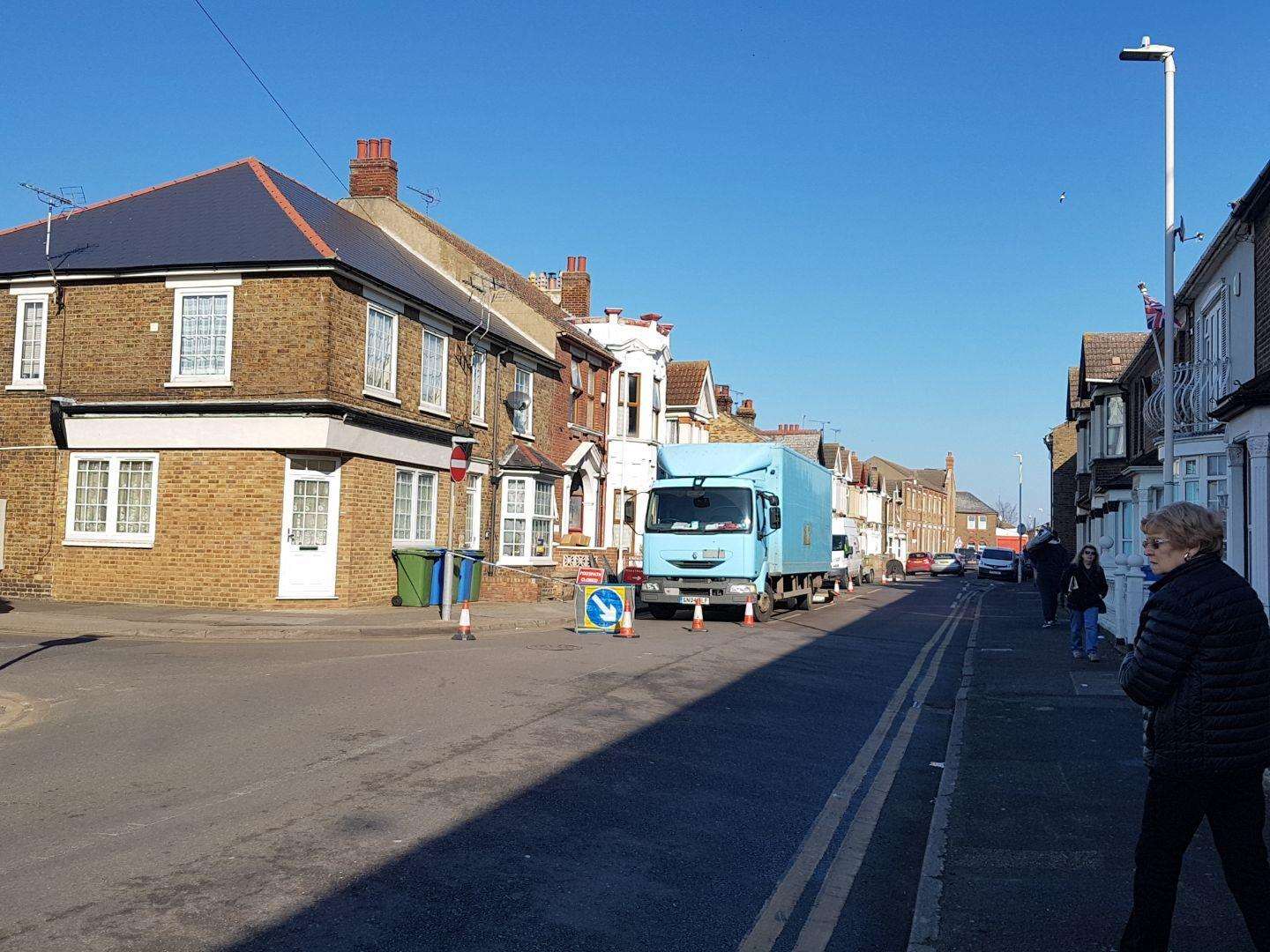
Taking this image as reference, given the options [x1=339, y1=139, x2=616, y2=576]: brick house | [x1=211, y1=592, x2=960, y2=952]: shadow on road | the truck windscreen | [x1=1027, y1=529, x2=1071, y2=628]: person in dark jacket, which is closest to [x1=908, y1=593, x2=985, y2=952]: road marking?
[x1=211, y1=592, x2=960, y2=952]: shadow on road

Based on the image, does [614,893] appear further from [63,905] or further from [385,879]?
[63,905]

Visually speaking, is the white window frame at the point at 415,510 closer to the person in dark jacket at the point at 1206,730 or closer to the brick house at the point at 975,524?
the person in dark jacket at the point at 1206,730

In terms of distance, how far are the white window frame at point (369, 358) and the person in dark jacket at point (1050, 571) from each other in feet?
44.7

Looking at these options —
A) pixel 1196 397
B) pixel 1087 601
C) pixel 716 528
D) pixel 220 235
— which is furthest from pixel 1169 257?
pixel 220 235

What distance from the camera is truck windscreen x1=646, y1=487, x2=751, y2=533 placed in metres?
21.2

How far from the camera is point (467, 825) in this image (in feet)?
20.0

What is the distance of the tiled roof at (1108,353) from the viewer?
38625mm

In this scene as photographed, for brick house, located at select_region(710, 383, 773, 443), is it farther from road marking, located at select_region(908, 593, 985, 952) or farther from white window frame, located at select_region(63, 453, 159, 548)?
road marking, located at select_region(908, 593, 985, 952)

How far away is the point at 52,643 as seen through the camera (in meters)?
14.1

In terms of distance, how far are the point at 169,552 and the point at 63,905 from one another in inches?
621

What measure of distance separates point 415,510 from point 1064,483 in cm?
4644

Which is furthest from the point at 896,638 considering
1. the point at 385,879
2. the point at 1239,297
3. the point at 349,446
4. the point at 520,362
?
the point at 385,879

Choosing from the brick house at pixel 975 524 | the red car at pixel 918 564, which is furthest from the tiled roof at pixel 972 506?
the red car at pixel 918 564

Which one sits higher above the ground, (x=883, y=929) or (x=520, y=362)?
(x=520, y=362)
